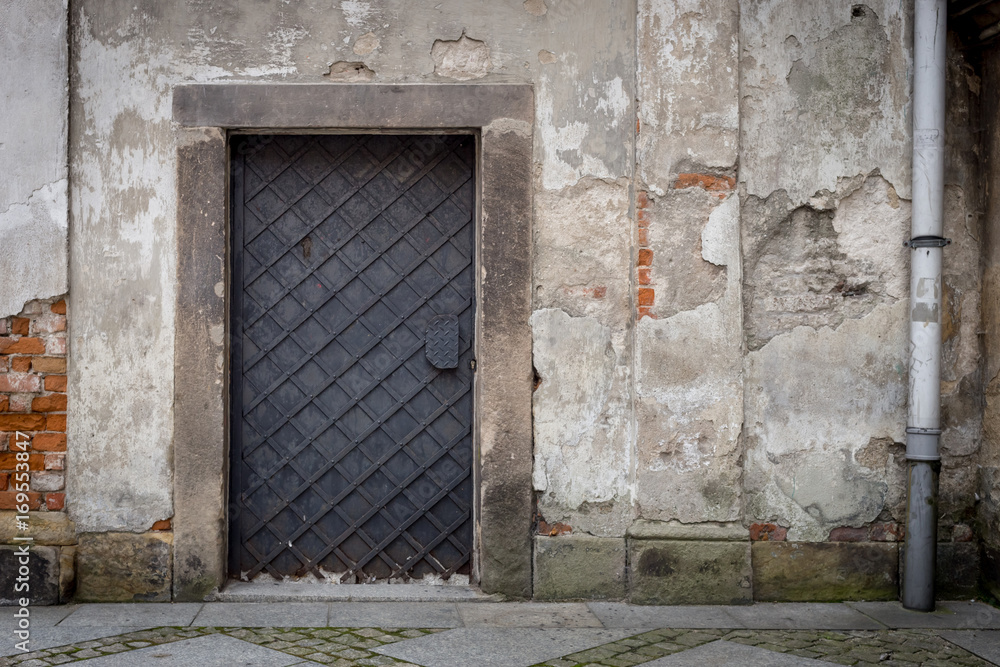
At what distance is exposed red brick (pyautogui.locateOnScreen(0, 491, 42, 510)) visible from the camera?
393 centimetres

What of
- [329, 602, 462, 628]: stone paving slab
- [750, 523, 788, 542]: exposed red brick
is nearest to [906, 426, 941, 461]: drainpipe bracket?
[750, 523, 788, 542]: exposed red brick

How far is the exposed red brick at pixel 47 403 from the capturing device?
397 centimetres

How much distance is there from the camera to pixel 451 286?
4.30 m

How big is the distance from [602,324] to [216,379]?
1.87 m

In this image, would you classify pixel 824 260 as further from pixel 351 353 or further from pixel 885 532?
pixel 351 353

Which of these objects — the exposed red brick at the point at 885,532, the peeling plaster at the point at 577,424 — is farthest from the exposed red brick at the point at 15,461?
the exposed red brick at the point at 885,532

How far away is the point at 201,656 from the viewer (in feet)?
10.6

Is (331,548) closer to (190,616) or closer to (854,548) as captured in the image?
(190,616)

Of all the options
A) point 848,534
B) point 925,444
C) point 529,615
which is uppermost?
point 925,444

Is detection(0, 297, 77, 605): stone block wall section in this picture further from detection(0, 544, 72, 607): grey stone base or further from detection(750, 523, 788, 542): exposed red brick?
detection(750, 523, 788, 542): exposed red brick

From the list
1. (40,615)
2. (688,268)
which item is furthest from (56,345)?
(688,268)

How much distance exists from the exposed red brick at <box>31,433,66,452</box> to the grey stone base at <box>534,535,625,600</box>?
2.31m

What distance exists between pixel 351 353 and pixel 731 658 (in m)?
2.25

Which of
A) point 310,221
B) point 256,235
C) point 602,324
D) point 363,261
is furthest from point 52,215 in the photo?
point 602,324
